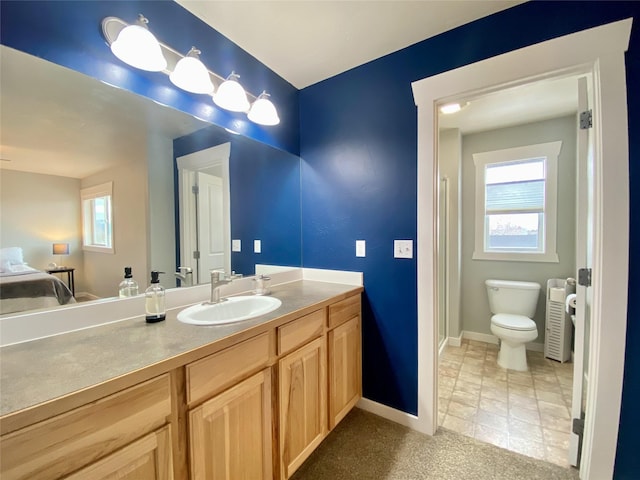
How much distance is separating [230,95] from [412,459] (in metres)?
2.30

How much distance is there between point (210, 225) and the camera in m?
1.67

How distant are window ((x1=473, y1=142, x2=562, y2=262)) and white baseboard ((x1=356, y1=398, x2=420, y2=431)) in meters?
2.06

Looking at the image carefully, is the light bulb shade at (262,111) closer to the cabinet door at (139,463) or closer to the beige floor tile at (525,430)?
the cabinet door at (139,463)

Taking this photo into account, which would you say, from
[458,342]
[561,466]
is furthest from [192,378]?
[458,342]

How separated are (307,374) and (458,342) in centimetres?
234

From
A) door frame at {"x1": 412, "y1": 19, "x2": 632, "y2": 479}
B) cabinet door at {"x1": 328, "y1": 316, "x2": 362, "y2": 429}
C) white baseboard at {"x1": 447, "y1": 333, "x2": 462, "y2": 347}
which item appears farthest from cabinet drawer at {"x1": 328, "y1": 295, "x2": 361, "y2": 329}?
white baseboard at {"x1": 447, "y1": 333, "x2": 462, "y2": 347}

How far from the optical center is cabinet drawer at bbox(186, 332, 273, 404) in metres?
0.86

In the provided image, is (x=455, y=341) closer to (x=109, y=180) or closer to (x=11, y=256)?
(x=109, y=180)

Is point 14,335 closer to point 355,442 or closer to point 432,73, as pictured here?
point 355,442

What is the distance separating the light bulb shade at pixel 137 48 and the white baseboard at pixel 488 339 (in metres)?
3.51

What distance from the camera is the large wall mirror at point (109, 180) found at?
0.95 meters

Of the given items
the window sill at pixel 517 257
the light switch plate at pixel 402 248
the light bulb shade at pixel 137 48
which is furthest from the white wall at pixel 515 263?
the light bulb shade at pixel 137 48

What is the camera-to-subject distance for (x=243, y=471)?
3.34 feet

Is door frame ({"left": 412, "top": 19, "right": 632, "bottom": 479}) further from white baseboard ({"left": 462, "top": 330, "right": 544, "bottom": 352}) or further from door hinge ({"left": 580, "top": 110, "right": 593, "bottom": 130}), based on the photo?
white baseboard ({"left": 462, "top": 330, "right": 544, "bottom": 352})
